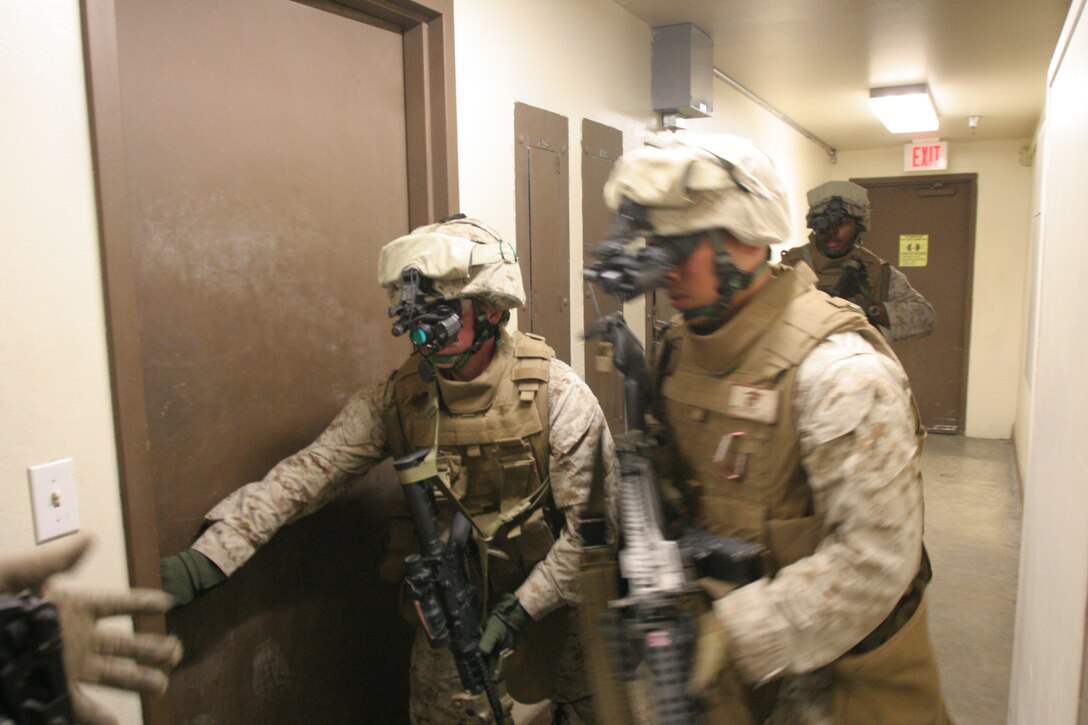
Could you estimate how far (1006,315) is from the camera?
7004 millimetres

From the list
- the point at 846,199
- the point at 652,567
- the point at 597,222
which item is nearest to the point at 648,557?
the point at 652,567

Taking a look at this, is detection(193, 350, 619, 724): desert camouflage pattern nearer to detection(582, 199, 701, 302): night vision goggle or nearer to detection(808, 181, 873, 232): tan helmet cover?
detection(582, 199, 701, 302): night vision goggle

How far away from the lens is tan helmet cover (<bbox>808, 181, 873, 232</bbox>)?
3.54 metres

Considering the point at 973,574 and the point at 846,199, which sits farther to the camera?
the point at 973,574

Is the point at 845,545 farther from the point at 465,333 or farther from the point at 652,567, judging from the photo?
the point at 465,333

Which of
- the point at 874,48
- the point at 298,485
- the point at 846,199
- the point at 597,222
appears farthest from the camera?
the point at 874,48

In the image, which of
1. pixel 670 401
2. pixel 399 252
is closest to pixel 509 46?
pixel 399 252

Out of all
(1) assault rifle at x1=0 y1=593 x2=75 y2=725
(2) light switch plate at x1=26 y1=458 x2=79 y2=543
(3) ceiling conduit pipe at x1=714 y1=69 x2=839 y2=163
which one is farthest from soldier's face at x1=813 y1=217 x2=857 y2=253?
(1) assault rifle at x1=0 y1=593 x2=75 y2=725

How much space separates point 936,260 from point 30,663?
25.8 ft

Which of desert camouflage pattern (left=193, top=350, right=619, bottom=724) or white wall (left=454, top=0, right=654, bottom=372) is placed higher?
white wall (left=454, top=0, right=654, bottom=372)

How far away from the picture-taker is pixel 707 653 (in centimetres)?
111

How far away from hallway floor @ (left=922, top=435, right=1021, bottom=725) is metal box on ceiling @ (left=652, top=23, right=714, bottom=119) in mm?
2644

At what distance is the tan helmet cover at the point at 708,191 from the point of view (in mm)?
1242

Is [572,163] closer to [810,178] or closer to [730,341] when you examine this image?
[730,341]
